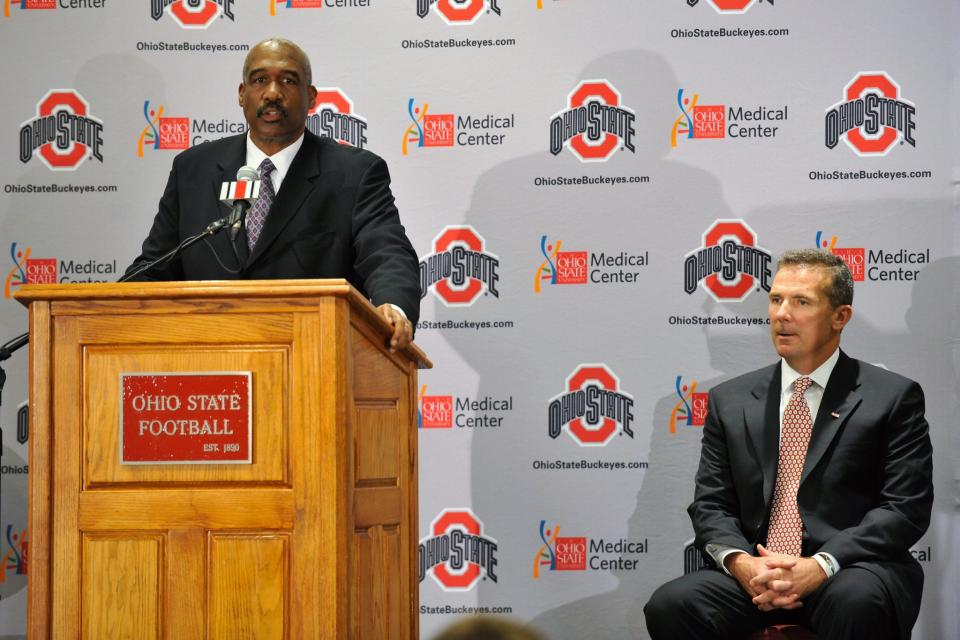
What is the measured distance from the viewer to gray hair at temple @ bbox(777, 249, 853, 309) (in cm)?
332

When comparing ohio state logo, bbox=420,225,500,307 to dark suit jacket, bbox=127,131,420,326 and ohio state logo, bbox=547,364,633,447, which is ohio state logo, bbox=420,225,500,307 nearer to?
ohio state logo, bbox=547,364,633,447

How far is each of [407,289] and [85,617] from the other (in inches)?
44.4

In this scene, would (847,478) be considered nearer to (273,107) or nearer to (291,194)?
(291,194)

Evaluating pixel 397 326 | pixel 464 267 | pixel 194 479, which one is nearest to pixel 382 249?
pixel 397 326

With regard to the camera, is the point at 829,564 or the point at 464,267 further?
the point at 464,267

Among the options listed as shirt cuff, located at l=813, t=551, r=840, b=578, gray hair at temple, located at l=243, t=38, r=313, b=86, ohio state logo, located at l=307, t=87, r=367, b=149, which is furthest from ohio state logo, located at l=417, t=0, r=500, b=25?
shirt cuff, located at l=813, t=551, r=840, b=578

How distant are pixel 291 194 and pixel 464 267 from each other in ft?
4.37

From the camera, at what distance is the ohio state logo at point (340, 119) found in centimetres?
432

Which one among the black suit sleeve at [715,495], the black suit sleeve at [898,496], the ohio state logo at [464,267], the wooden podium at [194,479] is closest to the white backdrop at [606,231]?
the ohio state logo at [464,267]

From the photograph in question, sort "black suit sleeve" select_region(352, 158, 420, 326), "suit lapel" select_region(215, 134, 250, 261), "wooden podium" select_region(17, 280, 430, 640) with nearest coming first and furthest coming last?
"wooden podium" select_region(17, 280, 430, 640) → "black suit sleeve" select_region(352, 158, 420, 326) → "suit lapel" select_region(215, 134, 250, 261)

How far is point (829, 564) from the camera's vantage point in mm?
2996

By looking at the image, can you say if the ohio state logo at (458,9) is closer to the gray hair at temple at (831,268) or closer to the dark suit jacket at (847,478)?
the gray hair at temple at (831,268)

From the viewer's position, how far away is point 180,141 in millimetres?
4348

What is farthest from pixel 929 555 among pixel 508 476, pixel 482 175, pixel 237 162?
pixel 237 162
